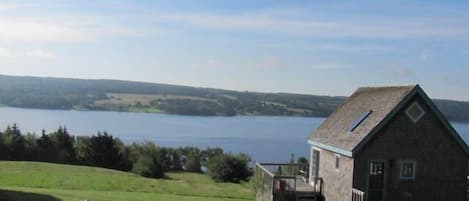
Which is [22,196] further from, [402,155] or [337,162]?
[402,155]

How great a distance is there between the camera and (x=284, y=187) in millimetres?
27234

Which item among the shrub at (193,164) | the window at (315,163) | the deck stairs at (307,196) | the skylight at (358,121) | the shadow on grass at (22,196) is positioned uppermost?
the skylight at (358,121)

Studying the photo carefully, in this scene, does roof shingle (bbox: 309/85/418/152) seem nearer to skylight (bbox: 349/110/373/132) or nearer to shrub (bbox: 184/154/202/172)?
skylight (bbox: 349/110/373/132)

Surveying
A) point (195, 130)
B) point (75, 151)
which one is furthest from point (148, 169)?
point (195, 130)

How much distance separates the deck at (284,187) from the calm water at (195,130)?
66510 mm

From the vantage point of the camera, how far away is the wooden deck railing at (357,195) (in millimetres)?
23672

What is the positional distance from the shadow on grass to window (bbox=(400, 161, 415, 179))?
1497cm

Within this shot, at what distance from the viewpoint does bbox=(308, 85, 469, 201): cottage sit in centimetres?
2509

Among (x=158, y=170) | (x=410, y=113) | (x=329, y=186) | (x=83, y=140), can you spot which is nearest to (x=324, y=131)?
(x=329, y=186)

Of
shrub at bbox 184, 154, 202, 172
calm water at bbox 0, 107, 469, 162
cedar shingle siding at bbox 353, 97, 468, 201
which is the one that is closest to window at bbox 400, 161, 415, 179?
cedar shingle siding at bbox 353, 97, 468, 201

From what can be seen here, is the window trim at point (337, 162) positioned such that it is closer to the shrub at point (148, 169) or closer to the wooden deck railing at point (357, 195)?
the wooden deck railing at point (357, 195)

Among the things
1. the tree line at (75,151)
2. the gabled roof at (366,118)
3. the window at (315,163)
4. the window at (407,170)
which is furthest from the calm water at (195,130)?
the window at (407,170)

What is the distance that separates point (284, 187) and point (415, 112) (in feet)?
21.6

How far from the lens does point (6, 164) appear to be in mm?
43250
